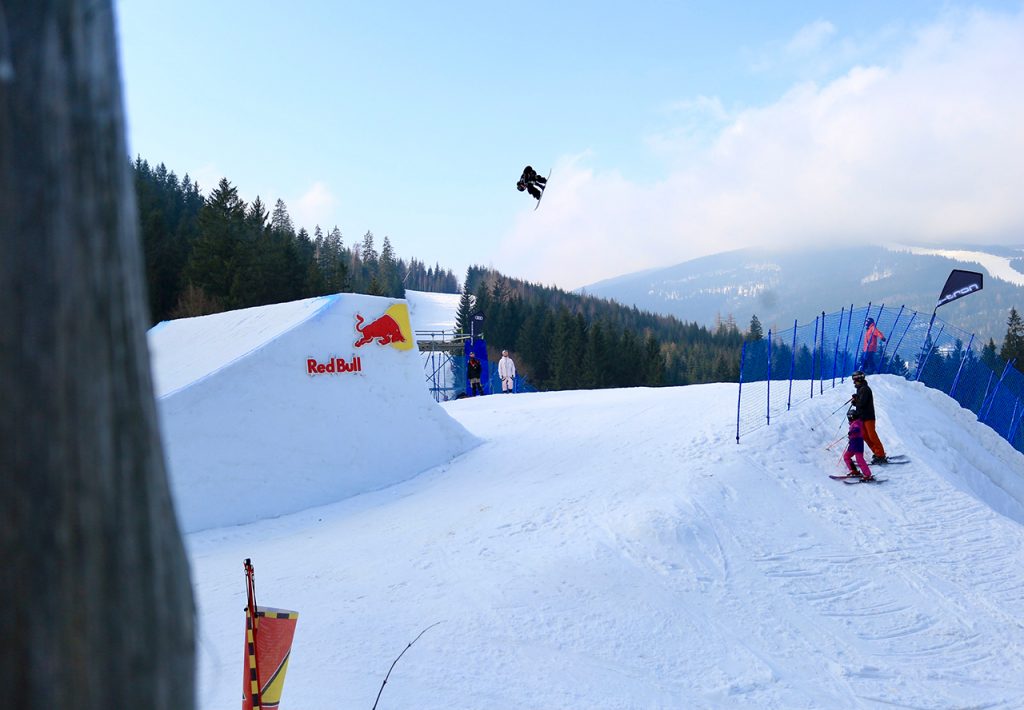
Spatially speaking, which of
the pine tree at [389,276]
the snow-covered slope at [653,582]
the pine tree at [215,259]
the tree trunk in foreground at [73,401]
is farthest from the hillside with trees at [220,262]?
the pine tree at [389,276]

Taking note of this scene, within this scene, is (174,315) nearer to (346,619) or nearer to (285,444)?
(285,444)

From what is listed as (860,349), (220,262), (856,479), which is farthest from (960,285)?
(220,262)

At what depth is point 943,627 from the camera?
6141 millimetres

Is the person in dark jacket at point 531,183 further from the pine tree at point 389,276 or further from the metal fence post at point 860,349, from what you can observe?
the pine tree at point 389,276

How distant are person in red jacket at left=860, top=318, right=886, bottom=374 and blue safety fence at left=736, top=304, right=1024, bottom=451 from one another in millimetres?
24

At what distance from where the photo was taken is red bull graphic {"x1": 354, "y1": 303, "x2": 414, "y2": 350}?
11188mm

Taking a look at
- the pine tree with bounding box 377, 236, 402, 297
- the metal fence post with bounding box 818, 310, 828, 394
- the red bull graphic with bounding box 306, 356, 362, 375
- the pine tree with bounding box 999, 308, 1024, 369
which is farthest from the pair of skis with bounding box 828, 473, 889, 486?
the pine tree with bounding box 377, 236, 402, 297

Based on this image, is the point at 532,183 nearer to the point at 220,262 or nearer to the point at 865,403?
the point at 865,403

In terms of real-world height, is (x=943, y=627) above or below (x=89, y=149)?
below

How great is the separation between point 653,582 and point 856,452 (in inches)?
184

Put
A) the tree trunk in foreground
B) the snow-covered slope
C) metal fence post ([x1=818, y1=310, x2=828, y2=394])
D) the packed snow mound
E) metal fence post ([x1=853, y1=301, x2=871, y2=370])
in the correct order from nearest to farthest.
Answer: the tree trunk in foreground < the snow-covered slope < the packed snow mound < metal fence post ([x1=818, y1=310, x2=828, y2=394]) < metal fence post ([x1=853, y1=301, x2=871, y2=370])

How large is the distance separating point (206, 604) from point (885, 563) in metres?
7.04

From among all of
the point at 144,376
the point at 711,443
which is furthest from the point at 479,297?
the point at 144,376

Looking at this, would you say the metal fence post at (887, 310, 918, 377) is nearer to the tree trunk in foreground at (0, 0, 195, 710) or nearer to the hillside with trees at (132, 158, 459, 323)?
the tree trunk in foreground at (0, 0, 195, 710)
